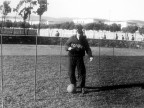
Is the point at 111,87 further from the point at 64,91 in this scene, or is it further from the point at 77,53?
the point at 77,53

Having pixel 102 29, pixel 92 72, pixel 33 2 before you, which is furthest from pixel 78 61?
pixel 102 29

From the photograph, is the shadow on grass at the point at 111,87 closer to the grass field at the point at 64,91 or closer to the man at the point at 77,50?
the grass field at the point at 64,91

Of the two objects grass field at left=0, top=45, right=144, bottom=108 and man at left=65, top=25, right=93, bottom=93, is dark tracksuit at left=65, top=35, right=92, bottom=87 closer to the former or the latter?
man at left=65, top=25, right=93, bottom=93

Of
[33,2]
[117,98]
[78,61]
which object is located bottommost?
[117,98]

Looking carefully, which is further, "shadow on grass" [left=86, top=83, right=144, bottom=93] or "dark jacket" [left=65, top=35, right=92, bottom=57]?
"shadow on grass" [left=86, top=83, right=144, bottom=93]

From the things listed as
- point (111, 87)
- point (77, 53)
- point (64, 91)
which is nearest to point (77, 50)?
point (77, 53)

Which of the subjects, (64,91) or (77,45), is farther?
(64,91)

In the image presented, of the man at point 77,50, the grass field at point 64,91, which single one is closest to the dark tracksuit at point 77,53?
the man at point 77,50

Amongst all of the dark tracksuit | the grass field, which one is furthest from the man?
the grass field

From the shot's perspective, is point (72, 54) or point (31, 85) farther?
point (31, 85)

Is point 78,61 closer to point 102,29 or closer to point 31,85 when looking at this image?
point 31,85

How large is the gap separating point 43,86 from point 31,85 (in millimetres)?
424

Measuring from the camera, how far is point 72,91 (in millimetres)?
9352

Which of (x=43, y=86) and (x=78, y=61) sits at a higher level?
(x=78, y=61)
